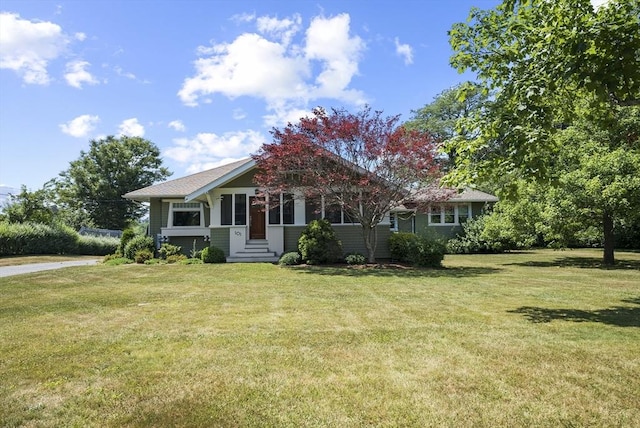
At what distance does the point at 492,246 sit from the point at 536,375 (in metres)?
21.0

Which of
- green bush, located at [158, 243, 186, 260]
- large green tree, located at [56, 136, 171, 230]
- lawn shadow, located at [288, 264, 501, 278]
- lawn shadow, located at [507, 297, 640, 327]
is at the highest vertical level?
large green tree, located at [56, 136, 171, 230]

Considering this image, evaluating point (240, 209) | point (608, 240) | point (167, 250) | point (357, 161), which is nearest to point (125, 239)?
point (167, 250)

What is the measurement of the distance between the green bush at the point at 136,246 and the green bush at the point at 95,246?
825 cm

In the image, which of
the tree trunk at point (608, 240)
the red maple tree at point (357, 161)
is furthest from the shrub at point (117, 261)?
the tree trunk at point (608, 240)

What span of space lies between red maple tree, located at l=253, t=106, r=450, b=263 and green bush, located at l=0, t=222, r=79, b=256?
16.8 meters

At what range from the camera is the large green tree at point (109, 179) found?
144 feet

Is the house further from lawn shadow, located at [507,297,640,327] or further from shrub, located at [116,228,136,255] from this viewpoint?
lawn shadow, located at [507,297,640,327]

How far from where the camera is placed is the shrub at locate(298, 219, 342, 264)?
1557 centimetres

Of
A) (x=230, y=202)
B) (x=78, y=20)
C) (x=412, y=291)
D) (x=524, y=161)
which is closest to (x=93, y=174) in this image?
(x=230, y=202)

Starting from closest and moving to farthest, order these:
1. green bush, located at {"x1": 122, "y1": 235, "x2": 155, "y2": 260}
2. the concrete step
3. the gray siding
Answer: the concrete step < green bush, located at {"x1": 122, "y1": 235, "x2": 155, "y2": 260} < the gray siding

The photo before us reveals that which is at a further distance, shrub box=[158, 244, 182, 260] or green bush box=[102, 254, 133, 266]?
shrub box=[158, 244, 182, 260]

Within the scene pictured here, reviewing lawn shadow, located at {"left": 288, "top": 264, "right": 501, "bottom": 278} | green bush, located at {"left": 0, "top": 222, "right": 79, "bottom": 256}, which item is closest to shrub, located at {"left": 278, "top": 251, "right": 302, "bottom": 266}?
lawn shadow, located at {"left": 288, "top": 264, "right": 501, "bottom": 278}

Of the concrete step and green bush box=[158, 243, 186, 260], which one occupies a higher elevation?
green bush box=[158, 243, 186, 260]

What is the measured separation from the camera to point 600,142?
16.8 m
